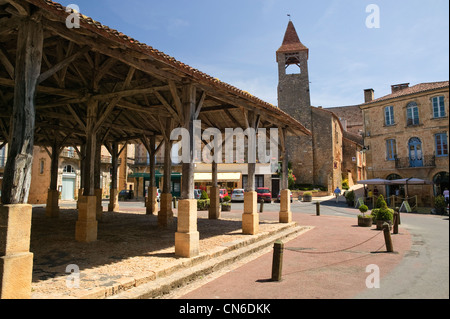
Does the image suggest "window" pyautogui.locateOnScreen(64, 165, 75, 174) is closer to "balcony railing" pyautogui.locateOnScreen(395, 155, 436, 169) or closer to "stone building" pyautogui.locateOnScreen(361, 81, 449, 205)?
"stone building" pyautogui.locateOnScreen(361, 81, 449, 205)

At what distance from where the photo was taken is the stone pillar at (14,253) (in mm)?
3355

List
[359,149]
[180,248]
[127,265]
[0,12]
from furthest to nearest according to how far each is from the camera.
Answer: [359,149]
[180,248]
[127,265]
[0,12]

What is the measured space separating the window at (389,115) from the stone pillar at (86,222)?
22903 millimetres

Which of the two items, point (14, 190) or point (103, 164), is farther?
point (103, 164)

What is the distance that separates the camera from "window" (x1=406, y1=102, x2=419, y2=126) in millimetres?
21703

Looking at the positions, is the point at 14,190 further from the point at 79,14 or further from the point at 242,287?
the point at 242,287

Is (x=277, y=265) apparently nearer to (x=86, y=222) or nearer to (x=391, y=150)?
(x=86, y=222)

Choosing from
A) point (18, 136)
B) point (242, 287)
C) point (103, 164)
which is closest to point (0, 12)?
point (18, 136)

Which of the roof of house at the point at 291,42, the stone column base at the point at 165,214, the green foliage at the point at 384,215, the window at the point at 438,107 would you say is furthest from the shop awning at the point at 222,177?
the stone column base at the point at 165,214

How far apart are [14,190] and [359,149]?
41000mm

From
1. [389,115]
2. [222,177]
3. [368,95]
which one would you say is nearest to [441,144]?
[389,115]

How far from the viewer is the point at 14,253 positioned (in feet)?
11.3

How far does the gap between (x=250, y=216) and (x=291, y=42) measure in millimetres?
33220
